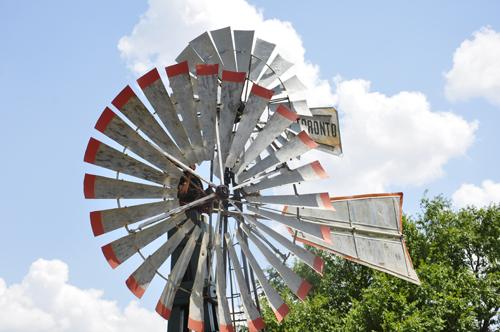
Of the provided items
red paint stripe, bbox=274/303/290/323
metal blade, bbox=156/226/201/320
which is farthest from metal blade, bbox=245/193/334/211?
red paint stripe, bbox=274/303/290/323

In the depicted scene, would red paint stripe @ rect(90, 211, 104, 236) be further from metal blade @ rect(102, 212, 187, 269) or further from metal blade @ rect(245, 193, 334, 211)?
metal blade @ rect(245, 193, 334, 211)

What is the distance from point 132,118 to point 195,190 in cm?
178

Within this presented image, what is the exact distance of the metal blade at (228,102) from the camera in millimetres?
Result: 7355

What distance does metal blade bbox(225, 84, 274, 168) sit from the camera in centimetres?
745

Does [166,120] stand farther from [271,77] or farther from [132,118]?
[271,77]

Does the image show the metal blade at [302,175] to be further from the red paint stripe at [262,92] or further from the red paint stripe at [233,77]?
the red paint stripe at [233,77]

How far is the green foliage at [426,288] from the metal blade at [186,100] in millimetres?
10078

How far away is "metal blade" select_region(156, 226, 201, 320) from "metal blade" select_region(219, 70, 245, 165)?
1533 millimetres

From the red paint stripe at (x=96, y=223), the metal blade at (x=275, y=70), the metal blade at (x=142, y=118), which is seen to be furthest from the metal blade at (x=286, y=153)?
the red paint stripe at (x=96, y=223)

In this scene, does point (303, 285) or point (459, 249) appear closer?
point (303, 285)

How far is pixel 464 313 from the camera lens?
15.8m

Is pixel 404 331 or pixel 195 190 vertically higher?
pixel 195 190

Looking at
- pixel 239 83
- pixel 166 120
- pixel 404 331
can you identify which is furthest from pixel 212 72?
pixel 404 331

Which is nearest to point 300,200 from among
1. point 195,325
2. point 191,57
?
point 195,325
